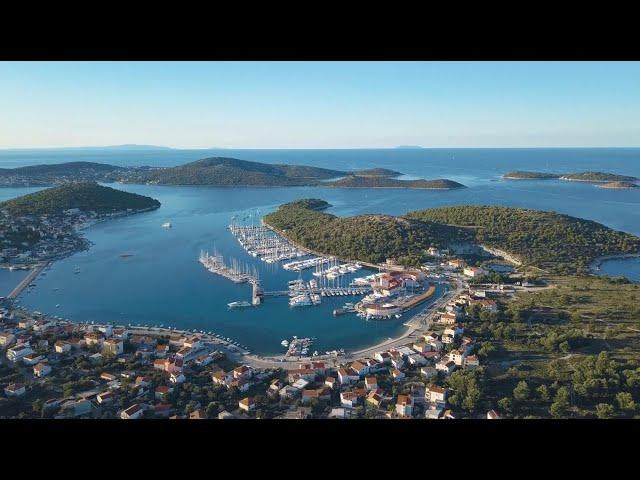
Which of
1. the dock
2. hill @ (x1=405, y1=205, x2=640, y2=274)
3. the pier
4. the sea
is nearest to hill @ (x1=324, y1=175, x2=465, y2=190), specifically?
the sea

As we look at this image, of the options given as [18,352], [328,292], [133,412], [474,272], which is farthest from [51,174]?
[133,412]

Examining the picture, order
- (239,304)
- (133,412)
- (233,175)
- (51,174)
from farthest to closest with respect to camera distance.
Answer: (233,175) < (51,174) < (239,304) < (133,412)

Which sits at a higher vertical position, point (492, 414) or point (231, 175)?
point (231, 175)

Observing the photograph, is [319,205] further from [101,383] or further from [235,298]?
[101,383]

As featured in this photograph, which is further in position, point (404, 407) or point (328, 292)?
point (328, 292)

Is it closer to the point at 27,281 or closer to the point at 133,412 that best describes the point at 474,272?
the point at 133,412

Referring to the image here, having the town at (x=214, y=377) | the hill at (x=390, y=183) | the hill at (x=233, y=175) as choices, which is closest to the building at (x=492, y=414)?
the town at (x=214, y=377)
